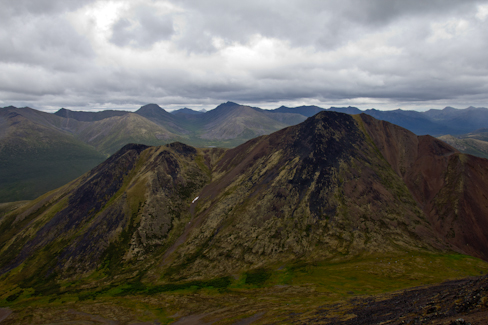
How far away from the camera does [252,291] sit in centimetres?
10181

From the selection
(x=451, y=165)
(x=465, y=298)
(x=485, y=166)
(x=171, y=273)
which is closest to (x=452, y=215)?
(x=451, y=165)

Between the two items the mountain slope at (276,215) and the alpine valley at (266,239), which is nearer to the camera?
the alpine valley at (266,239)

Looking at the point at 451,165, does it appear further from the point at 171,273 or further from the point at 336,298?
the point at 171,273

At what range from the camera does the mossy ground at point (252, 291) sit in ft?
276

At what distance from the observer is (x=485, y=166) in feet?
511

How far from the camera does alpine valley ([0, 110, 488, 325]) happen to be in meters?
94.2

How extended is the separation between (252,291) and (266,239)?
125ft

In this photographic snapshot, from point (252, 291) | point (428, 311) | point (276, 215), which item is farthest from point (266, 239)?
point (428, 311)

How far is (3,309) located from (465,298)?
175027mm

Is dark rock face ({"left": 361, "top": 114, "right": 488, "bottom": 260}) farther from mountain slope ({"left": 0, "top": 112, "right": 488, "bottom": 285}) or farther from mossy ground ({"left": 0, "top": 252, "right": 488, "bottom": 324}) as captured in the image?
mossy ground ({"left": 0, "top": 252, "right": 488, "bottom": 324})

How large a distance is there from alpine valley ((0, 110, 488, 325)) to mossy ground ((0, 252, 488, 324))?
0.75m

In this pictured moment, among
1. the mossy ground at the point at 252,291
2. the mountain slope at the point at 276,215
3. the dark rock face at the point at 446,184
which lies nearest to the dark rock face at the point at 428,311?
the mossy ground at the point at 252,291

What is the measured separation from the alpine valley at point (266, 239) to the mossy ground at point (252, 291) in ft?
2.47

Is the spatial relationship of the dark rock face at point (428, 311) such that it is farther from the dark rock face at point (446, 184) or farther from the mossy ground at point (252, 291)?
the dark rock face at point (446, 184)
